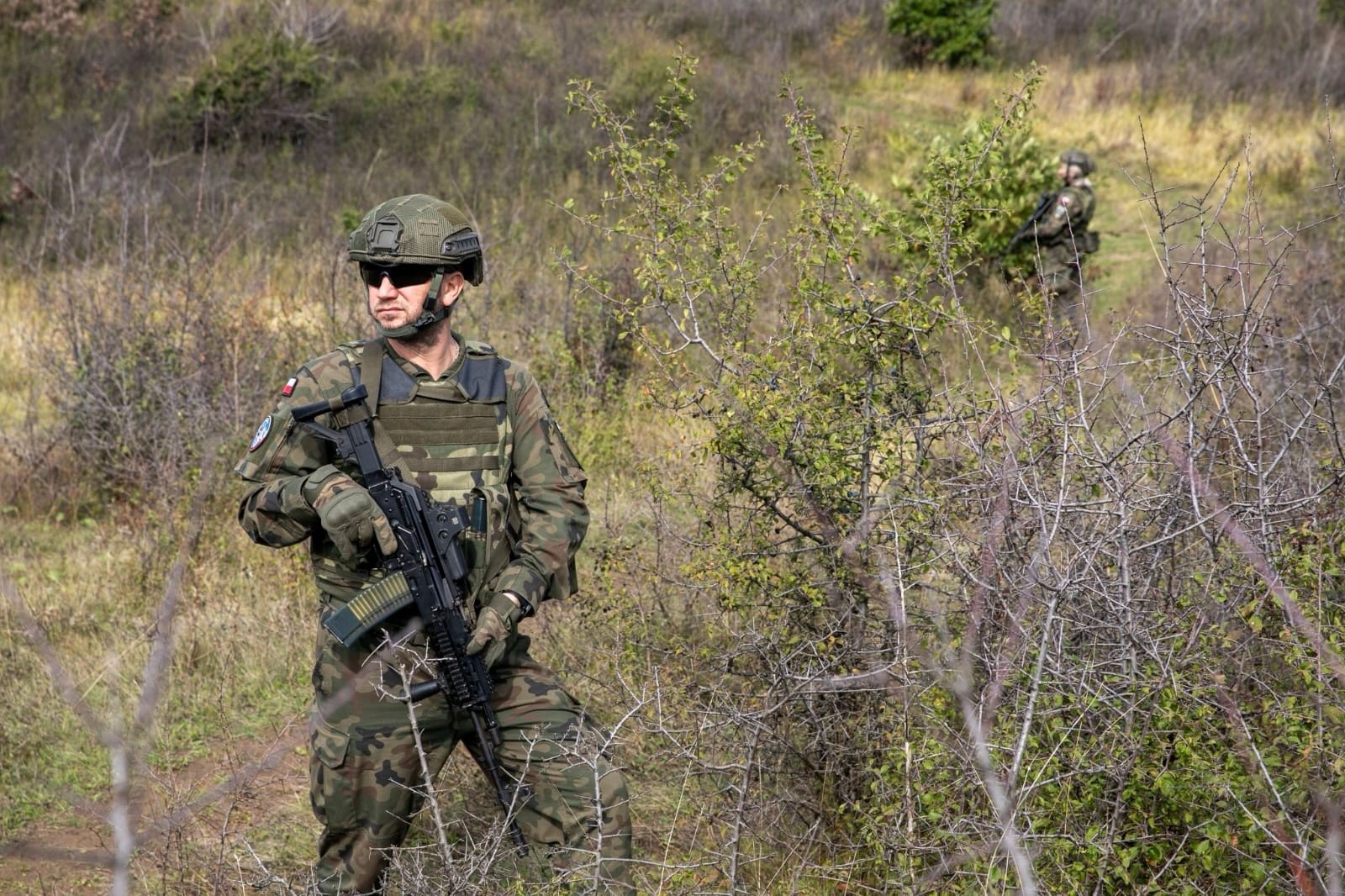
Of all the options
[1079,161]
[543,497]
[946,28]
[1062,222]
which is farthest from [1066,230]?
[946,28]

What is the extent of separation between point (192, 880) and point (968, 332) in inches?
87.5

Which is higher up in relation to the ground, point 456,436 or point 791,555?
point 456,436

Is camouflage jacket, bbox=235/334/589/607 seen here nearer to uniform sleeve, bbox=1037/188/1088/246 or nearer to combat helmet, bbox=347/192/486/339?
combat helmet, bbox=347/192/486/339

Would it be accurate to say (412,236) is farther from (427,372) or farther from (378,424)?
(378,424)

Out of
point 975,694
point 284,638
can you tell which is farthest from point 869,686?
point 284,638

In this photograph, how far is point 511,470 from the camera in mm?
3188

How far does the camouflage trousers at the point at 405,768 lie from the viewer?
9.59 ft

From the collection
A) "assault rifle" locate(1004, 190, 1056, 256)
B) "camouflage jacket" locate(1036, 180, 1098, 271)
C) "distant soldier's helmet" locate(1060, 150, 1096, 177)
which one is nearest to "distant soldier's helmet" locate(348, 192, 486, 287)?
"assault rifle" locate(1004, 190, 1056, 256)

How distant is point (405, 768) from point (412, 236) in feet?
3.85

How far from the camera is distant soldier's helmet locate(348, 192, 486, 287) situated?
301cm

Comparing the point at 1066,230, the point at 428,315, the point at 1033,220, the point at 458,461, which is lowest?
the point at 1066,230

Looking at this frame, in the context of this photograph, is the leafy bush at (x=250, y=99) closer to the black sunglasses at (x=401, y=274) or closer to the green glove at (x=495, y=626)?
the black sunglasses at (x=401, y=274)

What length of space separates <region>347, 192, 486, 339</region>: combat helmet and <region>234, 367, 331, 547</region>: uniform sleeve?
0.83ft

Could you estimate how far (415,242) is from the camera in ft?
9.91
